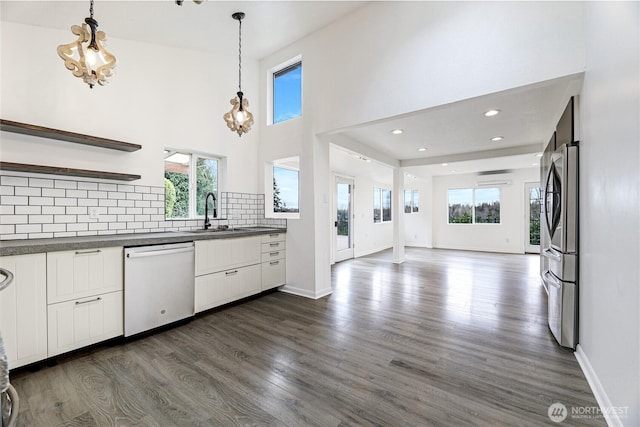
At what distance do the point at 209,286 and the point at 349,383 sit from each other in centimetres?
192

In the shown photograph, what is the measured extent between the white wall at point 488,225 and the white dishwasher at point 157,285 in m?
8.07

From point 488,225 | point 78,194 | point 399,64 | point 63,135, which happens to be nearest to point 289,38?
point 399,64

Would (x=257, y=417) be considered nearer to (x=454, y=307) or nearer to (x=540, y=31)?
(x=454, y=307)

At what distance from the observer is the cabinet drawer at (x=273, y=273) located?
373 cm

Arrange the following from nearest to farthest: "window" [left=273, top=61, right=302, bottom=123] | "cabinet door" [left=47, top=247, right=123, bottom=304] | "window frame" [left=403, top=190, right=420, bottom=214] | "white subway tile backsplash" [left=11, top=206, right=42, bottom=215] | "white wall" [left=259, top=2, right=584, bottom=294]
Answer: "cabinet door" [left=47, top=247, right=123, bottom=304] < "white wall" [left=259, top=2, right=584, bottom=294] < "white subway tile backsplash" [left=11, top=206, right=42, bottom=215] < "window" [left=273, top=61, right=302, bottom=123] < "window frame" [left=403, top=190, right=420, bottom=214]

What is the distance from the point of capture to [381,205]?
348 inches

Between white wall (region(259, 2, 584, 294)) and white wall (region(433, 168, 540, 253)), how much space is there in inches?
252

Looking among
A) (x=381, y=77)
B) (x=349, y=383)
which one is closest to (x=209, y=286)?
(x=349, y=383)

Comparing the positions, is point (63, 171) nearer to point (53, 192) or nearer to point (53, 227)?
point (53, 192)

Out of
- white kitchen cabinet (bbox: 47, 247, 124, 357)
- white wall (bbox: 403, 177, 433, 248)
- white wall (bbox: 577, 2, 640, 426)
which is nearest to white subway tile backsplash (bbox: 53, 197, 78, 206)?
white kitchen cabinet (bbox: 47, 247, 124, 357)

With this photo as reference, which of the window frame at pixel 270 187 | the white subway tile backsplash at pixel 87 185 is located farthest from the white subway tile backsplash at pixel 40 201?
the window frame at pixel 270 187

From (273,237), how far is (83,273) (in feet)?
6.78

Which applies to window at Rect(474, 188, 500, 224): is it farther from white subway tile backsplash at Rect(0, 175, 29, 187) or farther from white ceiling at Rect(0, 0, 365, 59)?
white subway tile backsplash at Rect(0, 175, 29, 187)

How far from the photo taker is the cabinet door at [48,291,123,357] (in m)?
2.07
